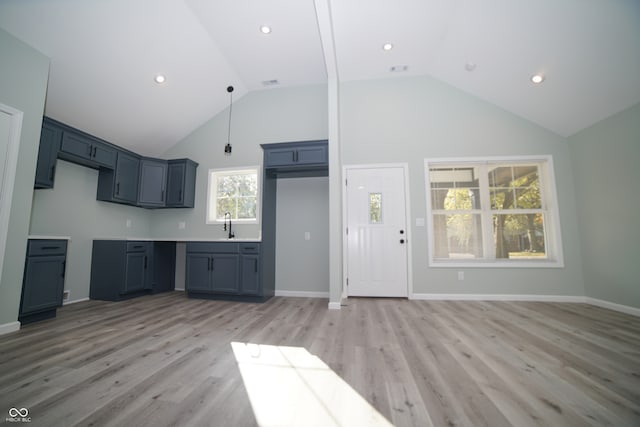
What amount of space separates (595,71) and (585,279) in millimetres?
2741

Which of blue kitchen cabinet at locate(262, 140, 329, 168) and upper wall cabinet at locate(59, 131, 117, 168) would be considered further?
blue kitchen cabinet at locate(262, 140, 329, 168)

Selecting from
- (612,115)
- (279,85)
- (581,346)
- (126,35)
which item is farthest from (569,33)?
(126,35)

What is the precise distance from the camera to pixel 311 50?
378cm

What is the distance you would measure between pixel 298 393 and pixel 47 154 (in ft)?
12.8

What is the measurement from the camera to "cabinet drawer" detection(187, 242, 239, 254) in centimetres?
371

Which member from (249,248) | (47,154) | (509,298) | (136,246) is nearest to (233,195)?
(249,248)

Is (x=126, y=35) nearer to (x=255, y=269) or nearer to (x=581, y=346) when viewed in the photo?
(x=255, y=269)

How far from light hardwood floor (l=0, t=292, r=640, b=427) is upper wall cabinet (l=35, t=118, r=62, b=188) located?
1.60 m

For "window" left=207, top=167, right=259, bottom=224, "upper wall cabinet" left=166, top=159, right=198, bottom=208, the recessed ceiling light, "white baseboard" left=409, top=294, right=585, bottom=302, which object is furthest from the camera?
"window" left=207, top=167, right=259, bottom=224

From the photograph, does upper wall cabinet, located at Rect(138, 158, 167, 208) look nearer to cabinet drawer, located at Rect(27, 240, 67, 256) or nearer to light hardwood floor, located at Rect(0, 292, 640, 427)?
cabinet drawer, located at Rect(27, 240, 67, 256)

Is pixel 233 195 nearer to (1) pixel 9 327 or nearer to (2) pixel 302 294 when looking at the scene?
(2) pixel 302 294

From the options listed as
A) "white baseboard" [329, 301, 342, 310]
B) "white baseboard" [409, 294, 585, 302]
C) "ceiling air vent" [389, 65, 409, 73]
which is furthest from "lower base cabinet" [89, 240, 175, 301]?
"ceiling air vent" [389, 65, 409, 73]

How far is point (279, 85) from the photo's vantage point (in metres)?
4.53

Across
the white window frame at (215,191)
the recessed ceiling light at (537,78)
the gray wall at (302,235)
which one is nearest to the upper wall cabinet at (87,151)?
the white window frame at (215,191)
